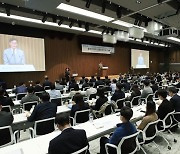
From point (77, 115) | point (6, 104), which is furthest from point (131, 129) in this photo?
point (6, 104)

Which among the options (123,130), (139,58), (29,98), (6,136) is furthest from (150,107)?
(139,58)

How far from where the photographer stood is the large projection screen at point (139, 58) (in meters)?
20.2

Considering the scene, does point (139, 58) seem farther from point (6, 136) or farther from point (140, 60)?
point (6, 136)

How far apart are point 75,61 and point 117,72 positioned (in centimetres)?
566

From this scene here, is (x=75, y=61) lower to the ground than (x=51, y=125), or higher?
higher

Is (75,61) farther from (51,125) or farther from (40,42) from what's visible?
(51,125)

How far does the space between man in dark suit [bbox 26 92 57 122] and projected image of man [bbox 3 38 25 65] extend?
26.5 feet

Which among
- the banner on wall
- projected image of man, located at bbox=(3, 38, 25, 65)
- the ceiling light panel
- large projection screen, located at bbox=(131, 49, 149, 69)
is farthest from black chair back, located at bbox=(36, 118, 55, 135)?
large projection screen, located at bbox=(131, 49, 149, 69)

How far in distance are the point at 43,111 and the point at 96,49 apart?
13376mm

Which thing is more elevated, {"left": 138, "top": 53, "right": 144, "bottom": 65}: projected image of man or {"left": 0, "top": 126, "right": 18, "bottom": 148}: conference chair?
{"left": 138, "top": 53, "right": 144, "bottom": 65}: projected image of man

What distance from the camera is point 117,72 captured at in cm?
1889

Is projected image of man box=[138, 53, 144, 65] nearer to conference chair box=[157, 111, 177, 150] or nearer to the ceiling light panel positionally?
the ceiling light panel

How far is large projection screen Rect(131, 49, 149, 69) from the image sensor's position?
66.2 ft

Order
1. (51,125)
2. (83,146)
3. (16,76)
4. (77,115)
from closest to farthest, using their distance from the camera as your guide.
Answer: (83,146) → (51,125) → (77,115) → (16,76)
